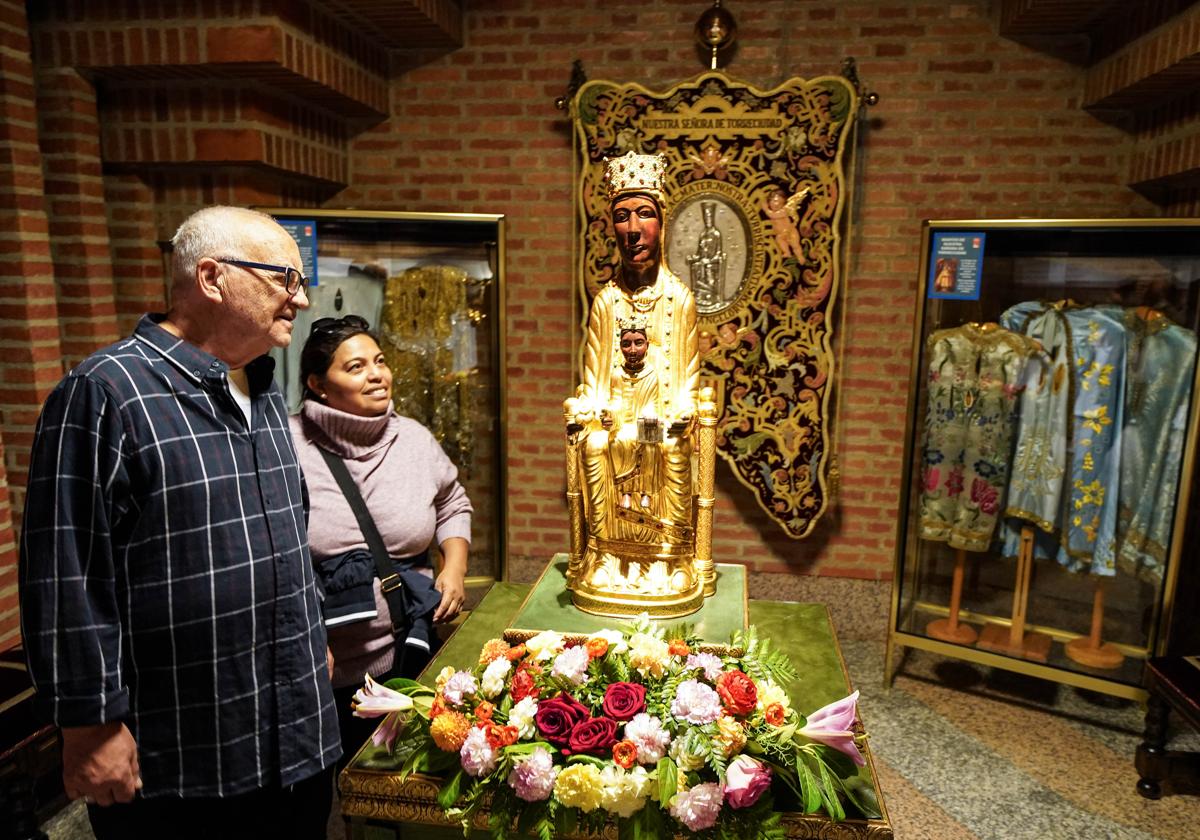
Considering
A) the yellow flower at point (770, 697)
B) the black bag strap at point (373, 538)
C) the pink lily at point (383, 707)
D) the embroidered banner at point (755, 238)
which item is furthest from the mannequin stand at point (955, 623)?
the pink lily at point (383, 707)

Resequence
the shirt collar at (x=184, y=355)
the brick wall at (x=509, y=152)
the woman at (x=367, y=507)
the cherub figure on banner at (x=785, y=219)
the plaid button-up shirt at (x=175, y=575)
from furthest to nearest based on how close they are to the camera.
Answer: the cherub figure on banner at (x=785, y=219)
the brick wall at (x=509, y=152)
the woman at (x=367, y=507)
the shirt collar at (x=184, y=355)
the plaid button-up shirt at (x=175, y=575)

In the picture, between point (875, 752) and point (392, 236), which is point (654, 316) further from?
point (875, 752)

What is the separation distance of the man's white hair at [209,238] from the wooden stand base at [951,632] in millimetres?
3228

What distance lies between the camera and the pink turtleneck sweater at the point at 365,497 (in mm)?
2336

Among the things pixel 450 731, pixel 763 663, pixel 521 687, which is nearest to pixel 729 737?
pixel 763 663

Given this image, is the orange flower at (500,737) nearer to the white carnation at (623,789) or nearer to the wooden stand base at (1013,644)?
the white carnation at (623,789)

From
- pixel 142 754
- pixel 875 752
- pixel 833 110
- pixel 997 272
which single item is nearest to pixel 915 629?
pixel 875 752

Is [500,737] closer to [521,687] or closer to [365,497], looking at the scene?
[521,687]

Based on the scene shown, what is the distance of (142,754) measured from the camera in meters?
1.62

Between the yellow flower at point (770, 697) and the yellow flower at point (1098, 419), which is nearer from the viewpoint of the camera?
the yellow flower at point (770, 697)

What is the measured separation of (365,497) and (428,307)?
4.74 ft

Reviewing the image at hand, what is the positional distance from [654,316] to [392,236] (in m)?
1.47

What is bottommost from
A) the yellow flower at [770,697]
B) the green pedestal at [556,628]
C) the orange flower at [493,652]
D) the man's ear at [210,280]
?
the green pedestal at [556,628]

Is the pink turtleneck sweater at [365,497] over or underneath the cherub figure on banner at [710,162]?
underneath
